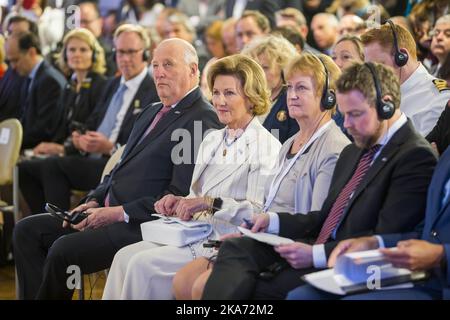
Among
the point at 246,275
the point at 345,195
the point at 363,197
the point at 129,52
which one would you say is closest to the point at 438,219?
the point at 363,197

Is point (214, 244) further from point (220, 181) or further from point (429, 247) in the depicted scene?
point (429, 247)

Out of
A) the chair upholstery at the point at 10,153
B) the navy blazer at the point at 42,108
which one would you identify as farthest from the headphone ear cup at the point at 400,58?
the navy blazer at the point at 42,108

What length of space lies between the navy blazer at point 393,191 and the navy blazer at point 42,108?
4.16 metres

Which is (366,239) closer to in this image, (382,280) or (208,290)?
(382,280)

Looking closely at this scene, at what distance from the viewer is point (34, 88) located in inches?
283

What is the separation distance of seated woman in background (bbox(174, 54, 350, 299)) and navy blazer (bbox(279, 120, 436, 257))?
1.16 feet

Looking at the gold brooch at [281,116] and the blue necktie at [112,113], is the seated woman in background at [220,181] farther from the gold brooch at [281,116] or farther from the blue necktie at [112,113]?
the blue necktie at [112,113]

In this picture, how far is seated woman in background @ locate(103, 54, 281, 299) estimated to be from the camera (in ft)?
12.4

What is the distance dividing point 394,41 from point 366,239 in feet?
4.24

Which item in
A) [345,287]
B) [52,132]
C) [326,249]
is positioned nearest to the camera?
[345,287]

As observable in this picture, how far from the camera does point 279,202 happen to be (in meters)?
3.77

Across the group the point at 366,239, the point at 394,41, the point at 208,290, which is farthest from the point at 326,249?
the point at 394,41

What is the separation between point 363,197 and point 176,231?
3.20 ft

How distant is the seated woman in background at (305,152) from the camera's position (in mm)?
3598
